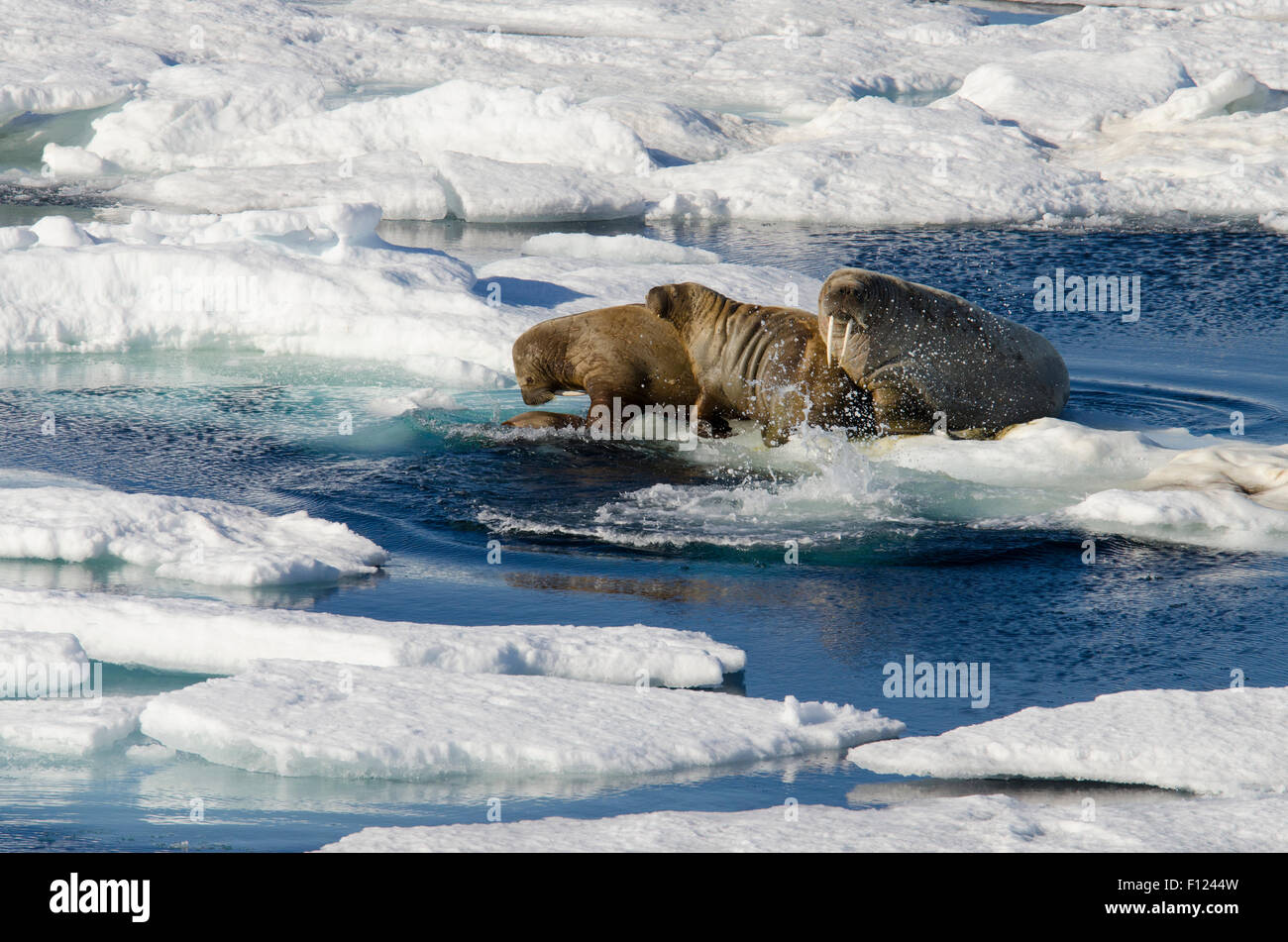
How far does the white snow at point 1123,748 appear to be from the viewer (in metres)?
3.86

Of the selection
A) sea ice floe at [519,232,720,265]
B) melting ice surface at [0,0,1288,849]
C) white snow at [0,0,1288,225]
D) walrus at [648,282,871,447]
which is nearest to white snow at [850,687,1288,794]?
melting ice surface at [0,0,1288,849]

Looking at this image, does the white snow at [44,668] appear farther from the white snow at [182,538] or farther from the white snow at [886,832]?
the white snow at [886,832]

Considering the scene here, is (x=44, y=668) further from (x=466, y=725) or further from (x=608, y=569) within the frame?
(x=608, y=569)

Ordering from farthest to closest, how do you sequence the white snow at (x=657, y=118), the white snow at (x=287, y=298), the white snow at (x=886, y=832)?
the white snow at (x=657, y=118) → the white snow at (x=287, y=298) → the white snow at (x=886, y=832)

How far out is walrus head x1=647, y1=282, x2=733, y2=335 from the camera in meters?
7.80

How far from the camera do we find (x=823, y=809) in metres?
3.63

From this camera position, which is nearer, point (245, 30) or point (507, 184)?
point (507, 184)

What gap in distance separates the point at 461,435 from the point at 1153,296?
5.83m

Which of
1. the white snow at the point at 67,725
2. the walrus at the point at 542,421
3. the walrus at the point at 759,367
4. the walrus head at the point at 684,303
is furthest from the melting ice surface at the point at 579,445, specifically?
the walrus head at the point at 684,303

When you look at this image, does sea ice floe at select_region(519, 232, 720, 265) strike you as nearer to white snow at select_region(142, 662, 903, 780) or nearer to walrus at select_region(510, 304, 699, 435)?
walrus at select_region(510, 304, 699, 435)

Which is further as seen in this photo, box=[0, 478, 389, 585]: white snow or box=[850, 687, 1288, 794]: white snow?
box=[0, 478, 389, 585]: white snow

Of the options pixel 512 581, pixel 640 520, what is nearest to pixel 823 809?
pixel 512 581

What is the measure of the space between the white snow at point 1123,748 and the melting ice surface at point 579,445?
0.24 ft

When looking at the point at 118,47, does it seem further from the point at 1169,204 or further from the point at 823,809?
the point at 823,809
